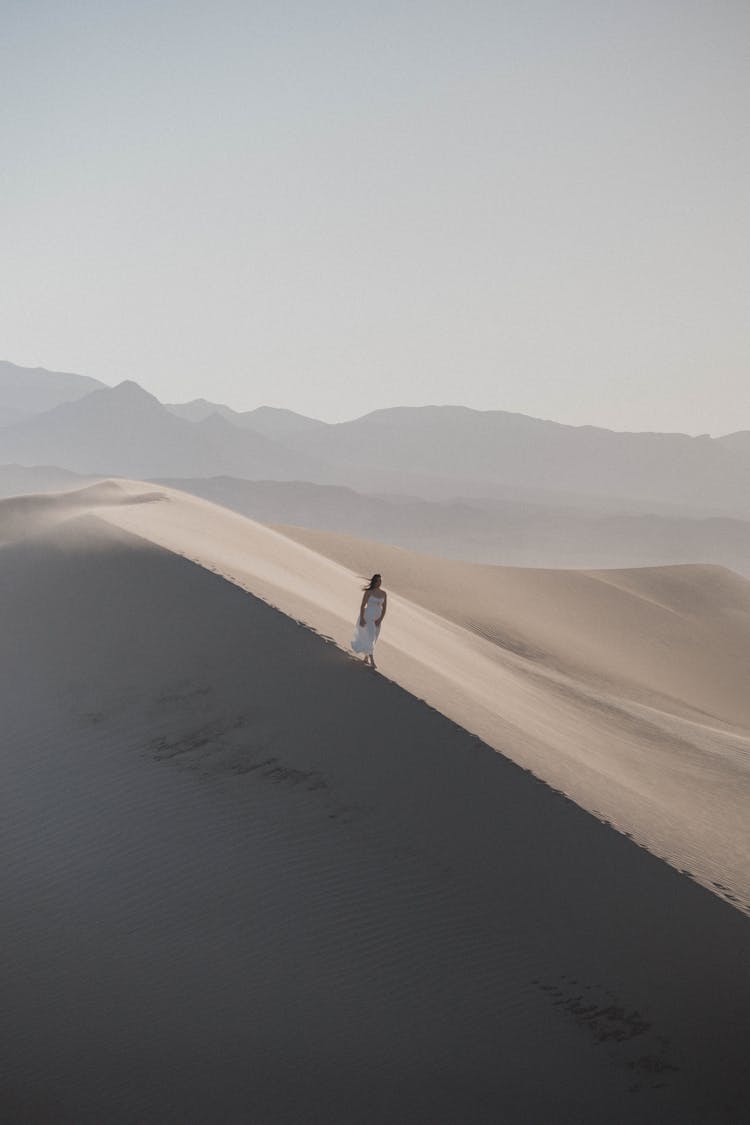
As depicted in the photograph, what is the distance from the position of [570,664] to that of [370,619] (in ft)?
38.7

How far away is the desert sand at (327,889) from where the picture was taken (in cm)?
617

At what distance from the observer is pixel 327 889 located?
7.31m

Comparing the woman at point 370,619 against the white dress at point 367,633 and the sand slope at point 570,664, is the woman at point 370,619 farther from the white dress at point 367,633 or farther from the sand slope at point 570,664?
the sand slope at point 570,664

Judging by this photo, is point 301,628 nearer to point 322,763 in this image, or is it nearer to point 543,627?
point 322,763

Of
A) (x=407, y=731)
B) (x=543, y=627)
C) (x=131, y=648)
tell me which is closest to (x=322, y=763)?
(x=407, y=731)

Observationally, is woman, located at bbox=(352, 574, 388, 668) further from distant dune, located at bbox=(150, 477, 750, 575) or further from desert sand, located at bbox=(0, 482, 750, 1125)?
distant dune, located at bbox=(150, 477, 750, 575)

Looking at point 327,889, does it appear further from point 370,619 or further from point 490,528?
point 490,528

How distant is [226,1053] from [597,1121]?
240 centimetres

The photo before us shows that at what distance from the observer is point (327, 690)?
31.5 feet

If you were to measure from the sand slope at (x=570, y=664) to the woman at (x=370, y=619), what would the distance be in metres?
0.35

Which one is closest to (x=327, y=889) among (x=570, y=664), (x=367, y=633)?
(x=367, y=633)

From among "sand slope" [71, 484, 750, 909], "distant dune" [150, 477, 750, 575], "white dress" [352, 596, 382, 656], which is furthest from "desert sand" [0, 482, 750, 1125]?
"distant dune" [150, 477, 750, 575]

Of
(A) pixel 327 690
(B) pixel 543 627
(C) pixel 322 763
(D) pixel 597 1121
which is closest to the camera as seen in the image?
(D) pixel 597 1121

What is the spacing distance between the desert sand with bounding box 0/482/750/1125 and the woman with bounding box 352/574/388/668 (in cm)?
31
